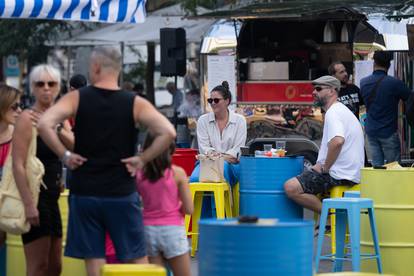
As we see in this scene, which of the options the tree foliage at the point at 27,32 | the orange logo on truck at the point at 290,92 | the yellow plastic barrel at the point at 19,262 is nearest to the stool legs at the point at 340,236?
the yellow plastic barrel at the point at 19,262

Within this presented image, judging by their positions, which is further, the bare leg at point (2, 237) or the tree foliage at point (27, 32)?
the tree foliage at point (27, 32)

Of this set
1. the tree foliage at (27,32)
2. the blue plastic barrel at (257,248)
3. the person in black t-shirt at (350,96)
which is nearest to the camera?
the blue plastic barrel at (257,248)

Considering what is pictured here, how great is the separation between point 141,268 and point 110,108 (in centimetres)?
104

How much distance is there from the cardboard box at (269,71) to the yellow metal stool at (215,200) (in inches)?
266

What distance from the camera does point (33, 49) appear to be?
101 ft

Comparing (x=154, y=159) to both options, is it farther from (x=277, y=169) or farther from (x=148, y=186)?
(x=277, y=169)

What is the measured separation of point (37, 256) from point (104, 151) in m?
1.16

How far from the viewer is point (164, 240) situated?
24.3 ft

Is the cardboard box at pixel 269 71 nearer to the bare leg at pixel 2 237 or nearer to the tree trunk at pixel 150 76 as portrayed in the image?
the tree trunk at pixel 150 76

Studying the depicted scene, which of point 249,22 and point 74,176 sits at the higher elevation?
point 249,22

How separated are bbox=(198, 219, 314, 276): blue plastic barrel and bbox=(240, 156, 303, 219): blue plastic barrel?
4.46m

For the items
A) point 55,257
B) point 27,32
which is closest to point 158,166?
point 55,257

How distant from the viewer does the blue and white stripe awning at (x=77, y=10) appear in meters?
10.4

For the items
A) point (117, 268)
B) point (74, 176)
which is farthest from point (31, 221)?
point (117, 268)
